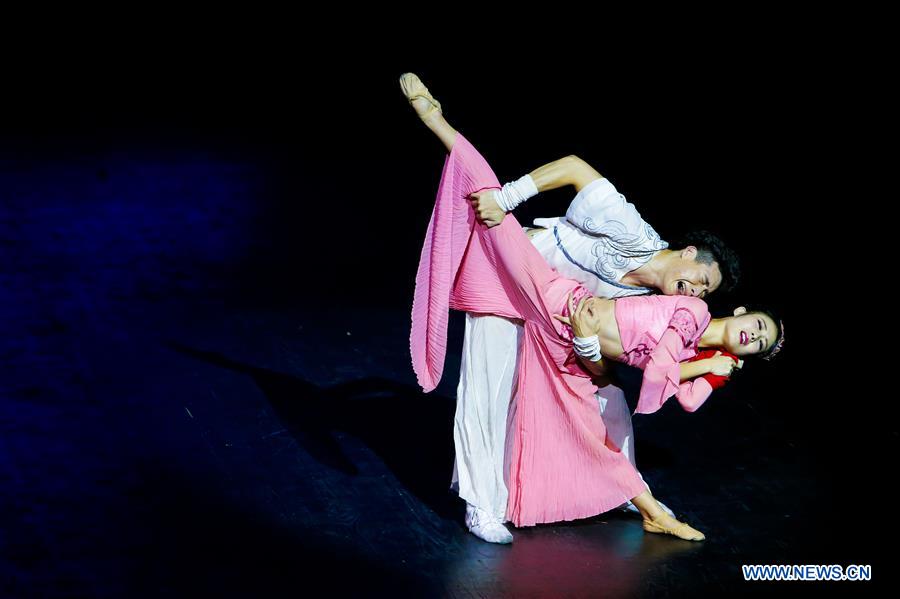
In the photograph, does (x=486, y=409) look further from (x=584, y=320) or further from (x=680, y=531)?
(x=680, y=531)

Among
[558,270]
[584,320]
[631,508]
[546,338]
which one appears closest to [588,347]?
[584,320]

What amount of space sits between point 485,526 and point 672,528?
0.61m

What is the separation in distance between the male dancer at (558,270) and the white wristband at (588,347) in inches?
10.7

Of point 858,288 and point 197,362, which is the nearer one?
point 197,362

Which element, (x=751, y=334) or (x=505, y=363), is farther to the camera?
(x=505, y=363)

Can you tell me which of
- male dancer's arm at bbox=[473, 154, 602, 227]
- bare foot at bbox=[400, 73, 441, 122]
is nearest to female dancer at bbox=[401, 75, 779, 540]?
bare foot at bbox=[400, 73, 441, 122]

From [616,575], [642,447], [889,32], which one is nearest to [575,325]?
[616,575]

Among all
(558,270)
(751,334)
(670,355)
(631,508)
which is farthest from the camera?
(631,508)

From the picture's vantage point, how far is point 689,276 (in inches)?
141

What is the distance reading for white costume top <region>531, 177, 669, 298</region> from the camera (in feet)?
11.5

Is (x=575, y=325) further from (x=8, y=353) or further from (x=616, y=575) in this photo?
(x=8, y=353)

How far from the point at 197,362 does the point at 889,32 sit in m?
4.34

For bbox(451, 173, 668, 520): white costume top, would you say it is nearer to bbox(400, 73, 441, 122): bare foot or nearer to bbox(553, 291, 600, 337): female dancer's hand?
bbox(553, 291, 600, 337): female dancer's hand

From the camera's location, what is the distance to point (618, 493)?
12.5 ft
